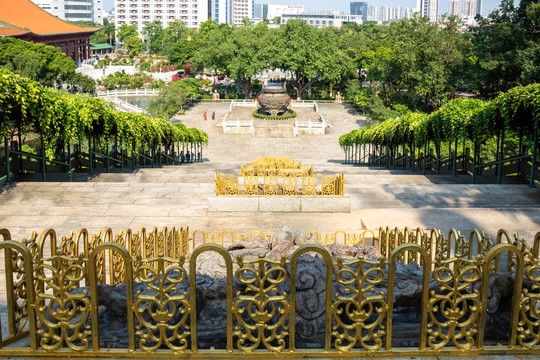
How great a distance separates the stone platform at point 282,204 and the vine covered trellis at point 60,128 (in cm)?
581

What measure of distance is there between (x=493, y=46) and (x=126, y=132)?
94.0 feet

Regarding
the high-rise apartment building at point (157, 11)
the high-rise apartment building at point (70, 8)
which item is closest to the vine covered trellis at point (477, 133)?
the high-rise apartment building at point (157, 11)

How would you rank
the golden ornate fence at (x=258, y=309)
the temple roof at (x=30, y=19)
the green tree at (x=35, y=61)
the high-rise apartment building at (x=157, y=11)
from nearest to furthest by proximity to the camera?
the golden ornate fence at (x=258, y=309)
the green tree at (x=35, y=61)
the temple roof at (x=30, y=19)
the high-rise apartment building at (x=157, y=11)

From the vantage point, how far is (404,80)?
45.0 metres

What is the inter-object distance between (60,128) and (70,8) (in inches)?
5810

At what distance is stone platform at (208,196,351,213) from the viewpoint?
1112 cm

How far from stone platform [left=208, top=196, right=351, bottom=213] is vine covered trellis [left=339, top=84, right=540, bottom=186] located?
584 centimetres

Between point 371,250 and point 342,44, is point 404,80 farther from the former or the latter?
point 371,250

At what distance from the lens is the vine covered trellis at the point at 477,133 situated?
14.8 m

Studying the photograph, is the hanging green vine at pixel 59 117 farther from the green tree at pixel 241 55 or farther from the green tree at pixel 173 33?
the green tree at pixel 173 33

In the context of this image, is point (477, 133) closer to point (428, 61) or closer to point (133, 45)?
point (428, 61)

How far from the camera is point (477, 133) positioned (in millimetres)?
16578

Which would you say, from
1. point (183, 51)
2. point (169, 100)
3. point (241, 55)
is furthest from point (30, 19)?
point (169, 100)

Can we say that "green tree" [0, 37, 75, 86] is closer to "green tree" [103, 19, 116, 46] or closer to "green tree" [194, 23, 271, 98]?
"green tree" [194, 23, 271, 98]
